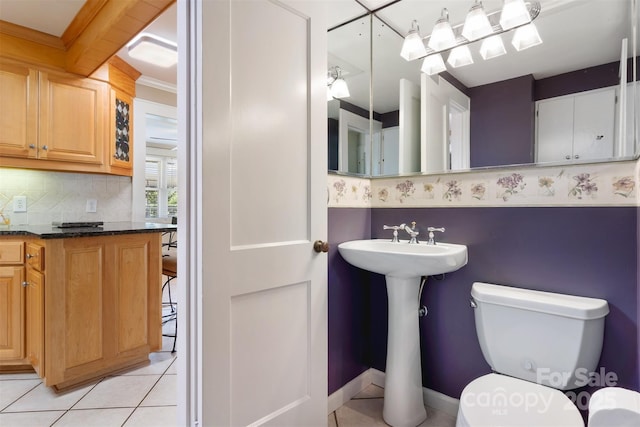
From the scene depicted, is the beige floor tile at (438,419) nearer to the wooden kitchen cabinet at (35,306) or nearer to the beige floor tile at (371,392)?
the beige floor tile at (371,392)

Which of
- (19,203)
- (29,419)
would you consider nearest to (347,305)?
(29,419)

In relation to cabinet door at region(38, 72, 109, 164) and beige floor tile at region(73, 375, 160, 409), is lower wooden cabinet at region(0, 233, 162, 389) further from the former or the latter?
cabinet door at region(38, 72, 109, 164)

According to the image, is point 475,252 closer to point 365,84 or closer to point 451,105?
point 451,105

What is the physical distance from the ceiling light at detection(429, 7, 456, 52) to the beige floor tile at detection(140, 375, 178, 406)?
2430 mm

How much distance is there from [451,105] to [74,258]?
2297mm

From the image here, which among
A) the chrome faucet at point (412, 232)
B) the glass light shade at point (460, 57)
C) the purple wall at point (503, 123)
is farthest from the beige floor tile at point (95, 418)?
the glass light shade at point (460, 57)

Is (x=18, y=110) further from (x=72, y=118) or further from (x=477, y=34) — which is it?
(x=477, y=34)

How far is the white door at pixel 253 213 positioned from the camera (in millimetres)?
1053

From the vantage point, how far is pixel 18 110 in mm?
2322

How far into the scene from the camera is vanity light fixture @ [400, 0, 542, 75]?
1459mm

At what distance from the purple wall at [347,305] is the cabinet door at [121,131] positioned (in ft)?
7.34

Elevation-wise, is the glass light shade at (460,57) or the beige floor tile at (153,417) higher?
the glass light shade at (460,57)

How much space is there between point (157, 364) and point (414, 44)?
263 centimetres

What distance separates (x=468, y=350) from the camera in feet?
5.24
